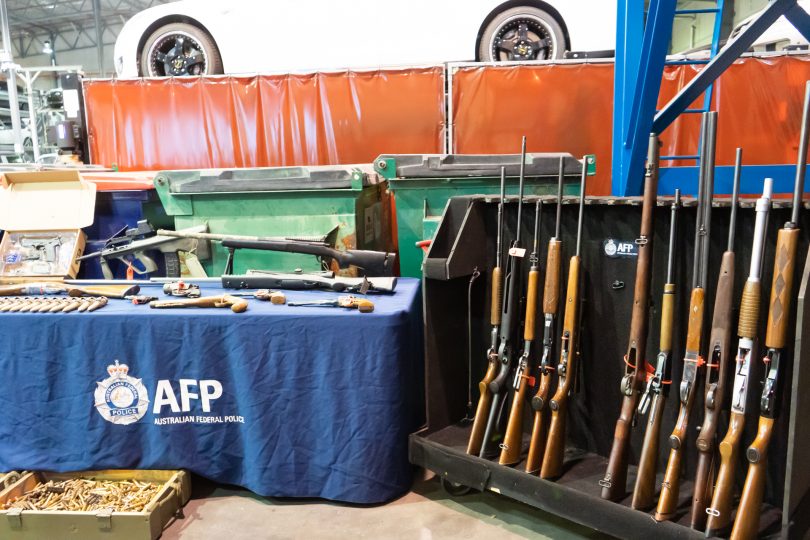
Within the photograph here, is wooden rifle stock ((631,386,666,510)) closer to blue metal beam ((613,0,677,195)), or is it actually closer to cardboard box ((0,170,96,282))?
blue metal beam ((613,0,677,195))

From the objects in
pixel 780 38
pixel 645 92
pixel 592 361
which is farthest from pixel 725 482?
pixel 780 38

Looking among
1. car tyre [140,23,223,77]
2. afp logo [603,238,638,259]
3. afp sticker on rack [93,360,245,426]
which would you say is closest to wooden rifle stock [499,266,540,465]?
afp logo [603,238,638,259]

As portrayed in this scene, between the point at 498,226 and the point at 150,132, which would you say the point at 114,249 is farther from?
the point at 150,132

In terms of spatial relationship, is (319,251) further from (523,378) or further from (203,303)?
(523,378)

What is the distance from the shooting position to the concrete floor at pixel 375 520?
8.74 ft

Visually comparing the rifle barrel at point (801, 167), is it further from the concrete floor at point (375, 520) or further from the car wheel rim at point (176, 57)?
the car wheel rim at point (176, 57)

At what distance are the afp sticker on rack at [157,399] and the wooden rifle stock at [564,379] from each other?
4.60 ft

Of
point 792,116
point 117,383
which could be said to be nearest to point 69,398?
point 117,383

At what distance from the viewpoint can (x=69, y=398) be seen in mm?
2883

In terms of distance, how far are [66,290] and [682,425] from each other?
3.05 meters

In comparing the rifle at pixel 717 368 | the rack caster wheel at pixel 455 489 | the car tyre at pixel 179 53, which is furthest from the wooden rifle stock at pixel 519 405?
the car tyre at pixel 179 53

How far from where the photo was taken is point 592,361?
8.89ft

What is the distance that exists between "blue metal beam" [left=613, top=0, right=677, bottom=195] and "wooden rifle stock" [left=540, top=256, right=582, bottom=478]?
1036 mm

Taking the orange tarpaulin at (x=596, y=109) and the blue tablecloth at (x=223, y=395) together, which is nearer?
the blue tablecloth at (x=223, y=395)
